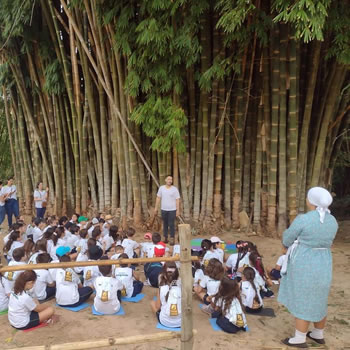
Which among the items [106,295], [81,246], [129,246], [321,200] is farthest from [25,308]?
[321,200]

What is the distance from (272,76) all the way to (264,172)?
5.05ft

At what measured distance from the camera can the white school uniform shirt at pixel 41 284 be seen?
3447 mm

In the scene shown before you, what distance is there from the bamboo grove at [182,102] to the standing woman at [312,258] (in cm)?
250

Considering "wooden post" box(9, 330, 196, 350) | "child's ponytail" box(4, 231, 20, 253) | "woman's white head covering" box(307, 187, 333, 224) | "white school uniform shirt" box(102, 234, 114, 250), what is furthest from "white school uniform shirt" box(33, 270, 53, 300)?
"woman's white head covering" box(307, 187, 333, 224)

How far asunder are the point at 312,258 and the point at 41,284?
2.56 m

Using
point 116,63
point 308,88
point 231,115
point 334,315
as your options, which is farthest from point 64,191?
point 334,315

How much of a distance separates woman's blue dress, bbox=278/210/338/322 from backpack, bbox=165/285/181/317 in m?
0.91

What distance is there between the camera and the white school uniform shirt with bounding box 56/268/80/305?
129 inches

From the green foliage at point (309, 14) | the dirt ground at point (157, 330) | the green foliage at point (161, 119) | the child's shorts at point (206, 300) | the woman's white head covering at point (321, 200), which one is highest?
the green foliage at point (309, 14)

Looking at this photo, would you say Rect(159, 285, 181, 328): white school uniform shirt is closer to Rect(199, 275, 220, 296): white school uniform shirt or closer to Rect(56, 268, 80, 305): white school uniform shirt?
Rect(199, 275, 220, 296): white school uniform shirt

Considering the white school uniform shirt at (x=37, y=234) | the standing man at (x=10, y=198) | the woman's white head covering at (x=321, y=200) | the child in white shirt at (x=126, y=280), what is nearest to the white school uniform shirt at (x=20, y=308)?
the child in white shirt at (x=126, y=280)

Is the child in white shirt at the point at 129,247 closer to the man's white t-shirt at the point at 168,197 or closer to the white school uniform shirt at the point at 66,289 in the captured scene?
the white school uniform shirt at the point at 66,289

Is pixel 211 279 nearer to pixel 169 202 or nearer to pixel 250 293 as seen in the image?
pixel 250 293

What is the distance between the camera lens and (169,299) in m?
2.89
